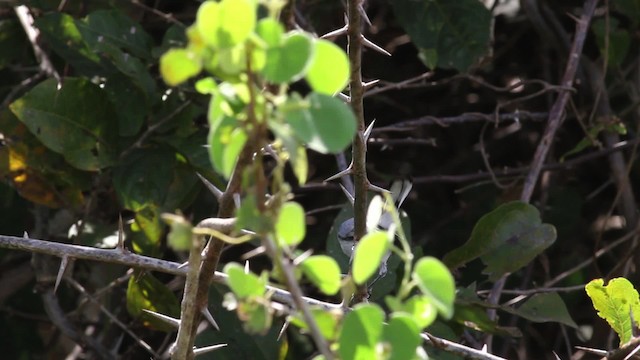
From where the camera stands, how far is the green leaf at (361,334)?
2.01 ft

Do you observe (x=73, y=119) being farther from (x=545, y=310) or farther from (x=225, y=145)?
(x=225, y=145)

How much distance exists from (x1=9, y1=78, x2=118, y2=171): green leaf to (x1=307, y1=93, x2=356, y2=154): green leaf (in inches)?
48.4

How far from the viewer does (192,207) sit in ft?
6.57

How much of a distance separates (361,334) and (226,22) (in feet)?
0.71

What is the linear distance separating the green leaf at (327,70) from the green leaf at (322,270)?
4.6 inches

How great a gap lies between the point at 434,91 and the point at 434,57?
528mm

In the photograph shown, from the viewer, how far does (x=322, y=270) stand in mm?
652

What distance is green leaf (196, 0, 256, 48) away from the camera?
57 cm

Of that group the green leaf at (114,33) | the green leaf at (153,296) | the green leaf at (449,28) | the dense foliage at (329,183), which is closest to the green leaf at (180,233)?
the dense foliage at (329,183)

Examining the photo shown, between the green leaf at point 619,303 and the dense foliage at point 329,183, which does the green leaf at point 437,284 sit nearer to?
the dense foliage at point 329,183

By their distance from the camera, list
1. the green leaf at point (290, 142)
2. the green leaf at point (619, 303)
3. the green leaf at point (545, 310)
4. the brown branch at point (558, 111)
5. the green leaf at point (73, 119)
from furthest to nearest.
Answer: the brown branch at point (558, 111) < the green leaf at point (73, 119) < the green leaf at point (545, 310) < the green leaf at point (619, 303) < the green leaf at point (290, 142)

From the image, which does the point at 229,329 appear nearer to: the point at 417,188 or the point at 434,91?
the point at 417,188

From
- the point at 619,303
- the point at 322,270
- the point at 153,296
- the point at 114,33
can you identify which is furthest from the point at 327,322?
the point at 114,33

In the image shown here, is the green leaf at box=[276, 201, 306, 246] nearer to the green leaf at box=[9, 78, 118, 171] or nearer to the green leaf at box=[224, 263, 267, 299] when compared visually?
the green leaf at box=[224, 263, 267, 299]
